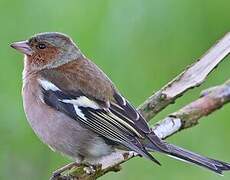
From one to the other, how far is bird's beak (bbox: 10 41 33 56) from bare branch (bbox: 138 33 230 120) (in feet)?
2.78

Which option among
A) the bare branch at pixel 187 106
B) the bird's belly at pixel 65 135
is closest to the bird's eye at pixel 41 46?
the bird's belly at pixel 65 135

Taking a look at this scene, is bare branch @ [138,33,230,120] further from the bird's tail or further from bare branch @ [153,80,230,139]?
the bird's tail

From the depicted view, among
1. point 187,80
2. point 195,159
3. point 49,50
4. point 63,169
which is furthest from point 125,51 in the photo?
point 195,159

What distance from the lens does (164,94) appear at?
22.1 feet

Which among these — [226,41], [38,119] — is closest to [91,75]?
[38,119]

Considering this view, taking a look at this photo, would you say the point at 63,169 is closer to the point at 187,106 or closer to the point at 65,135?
the point at 65,135

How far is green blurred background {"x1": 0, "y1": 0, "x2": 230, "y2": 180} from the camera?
6906 millimetres

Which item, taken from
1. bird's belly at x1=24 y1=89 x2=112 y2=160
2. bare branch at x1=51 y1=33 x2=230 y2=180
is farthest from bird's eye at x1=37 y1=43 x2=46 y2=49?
bare branch at x1=51 y1=33 x2=230 y2=180

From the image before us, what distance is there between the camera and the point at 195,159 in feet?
20.7

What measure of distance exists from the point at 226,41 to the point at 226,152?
0.69 metres

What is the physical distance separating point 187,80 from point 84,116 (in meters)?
0.66

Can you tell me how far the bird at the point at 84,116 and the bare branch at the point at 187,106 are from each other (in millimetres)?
110

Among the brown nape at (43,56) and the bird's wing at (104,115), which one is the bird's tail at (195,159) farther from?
the brown nape at (43,56)

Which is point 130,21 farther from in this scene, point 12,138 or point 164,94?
point 12,138
